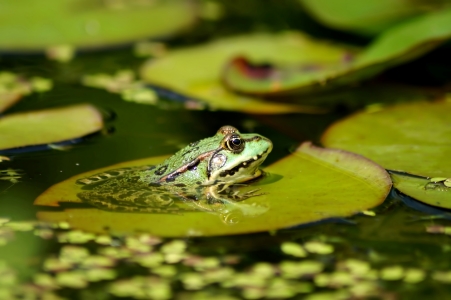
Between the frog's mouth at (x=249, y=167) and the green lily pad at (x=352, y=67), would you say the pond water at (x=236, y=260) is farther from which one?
the green lily pad at (x=352, y=67)

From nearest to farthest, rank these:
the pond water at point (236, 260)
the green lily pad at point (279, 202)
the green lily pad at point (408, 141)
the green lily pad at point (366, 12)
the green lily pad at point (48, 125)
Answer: the pond water at point (236, 260)
the green lily pad at point (279, 202)
the green lily pad at point (408, 141)
the green lily pad at point (48, 125)
the green lily pad at point (366, 12)

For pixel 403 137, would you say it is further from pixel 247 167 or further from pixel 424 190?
pixel 247 167

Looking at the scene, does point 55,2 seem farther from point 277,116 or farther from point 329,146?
point 329,146

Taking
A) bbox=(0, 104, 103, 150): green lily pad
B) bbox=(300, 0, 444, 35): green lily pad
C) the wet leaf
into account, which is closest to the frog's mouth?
bbox=(0, 104, 103, 150): green lily pad

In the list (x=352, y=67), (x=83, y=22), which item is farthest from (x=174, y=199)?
(x=83, y=22)

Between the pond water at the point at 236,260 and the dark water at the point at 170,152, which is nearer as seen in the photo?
the pond water at the point at 236,260

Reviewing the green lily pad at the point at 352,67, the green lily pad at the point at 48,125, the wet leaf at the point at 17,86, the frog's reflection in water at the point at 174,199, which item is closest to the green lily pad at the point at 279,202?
the frog's reflection in water at the point at 174,199
